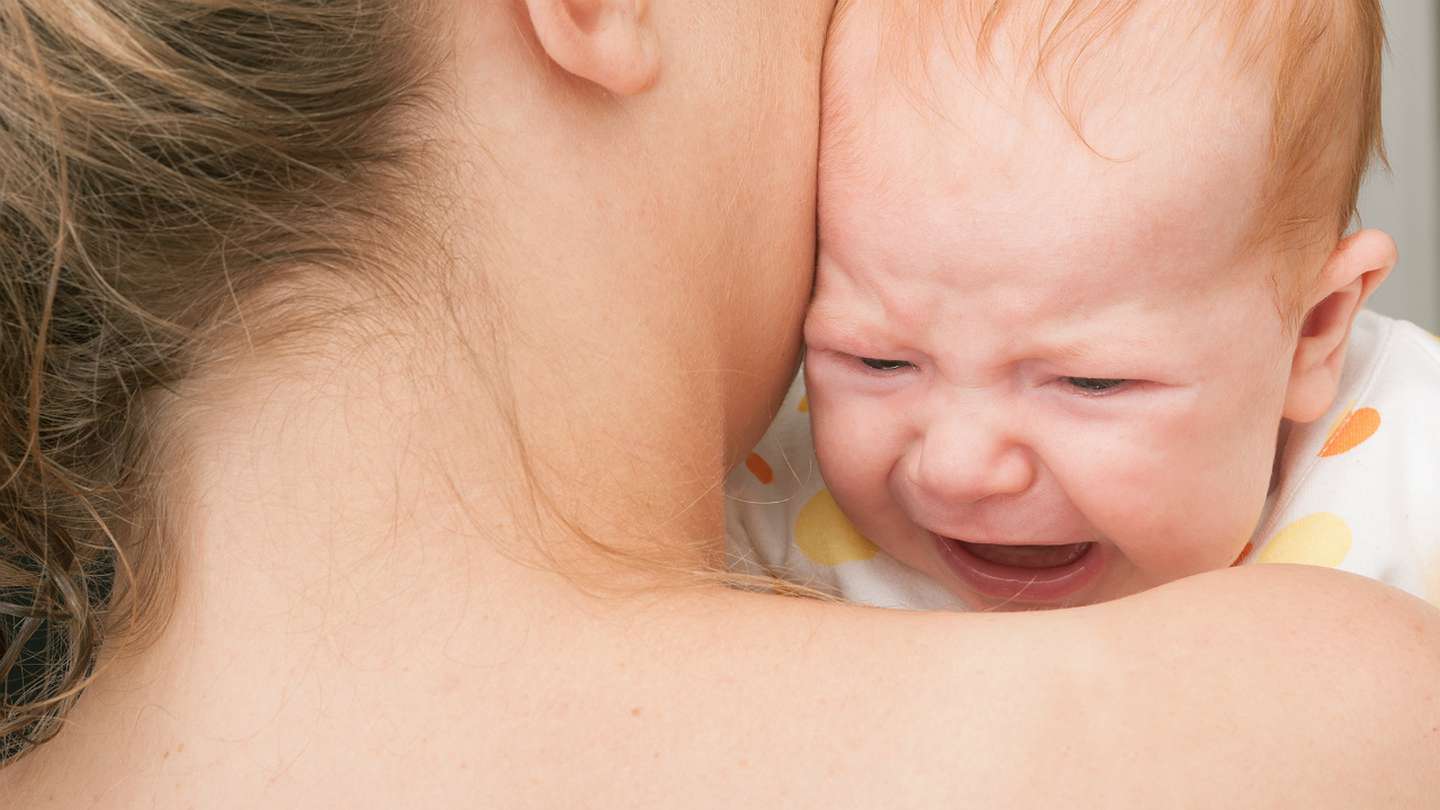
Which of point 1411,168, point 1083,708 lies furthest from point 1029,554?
point 1411,168

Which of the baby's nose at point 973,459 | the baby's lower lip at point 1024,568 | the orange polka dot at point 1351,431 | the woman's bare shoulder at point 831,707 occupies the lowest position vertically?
the baby's lower lip at point 1024,568

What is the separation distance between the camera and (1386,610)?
0.69 metres

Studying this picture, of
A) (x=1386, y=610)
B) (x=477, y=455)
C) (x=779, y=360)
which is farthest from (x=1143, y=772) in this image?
(x=779, y=360)

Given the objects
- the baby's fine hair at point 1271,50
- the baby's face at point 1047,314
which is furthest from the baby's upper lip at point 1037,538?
the baby's fine hair at point 1271,50

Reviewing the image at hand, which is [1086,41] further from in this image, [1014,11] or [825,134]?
[825,134]

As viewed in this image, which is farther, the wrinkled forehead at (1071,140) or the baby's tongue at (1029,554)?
the baby's tongue at (1029,554)

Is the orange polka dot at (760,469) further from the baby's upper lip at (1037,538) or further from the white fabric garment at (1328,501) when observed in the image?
the baby's upper lip at (1037,538)

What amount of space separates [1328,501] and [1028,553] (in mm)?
270

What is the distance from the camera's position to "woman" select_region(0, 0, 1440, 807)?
65cm

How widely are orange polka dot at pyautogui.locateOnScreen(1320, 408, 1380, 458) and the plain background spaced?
4.12ft

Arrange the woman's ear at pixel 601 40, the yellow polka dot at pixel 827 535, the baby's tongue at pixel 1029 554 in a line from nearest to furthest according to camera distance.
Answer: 1. the woman's ear at pixel 601 40
2. the baby's tongue at pixel 1029 554
3. the yellow polka dot at pixel 827 535

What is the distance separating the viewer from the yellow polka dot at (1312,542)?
1.18 m

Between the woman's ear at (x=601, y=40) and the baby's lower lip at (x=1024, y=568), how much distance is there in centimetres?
54

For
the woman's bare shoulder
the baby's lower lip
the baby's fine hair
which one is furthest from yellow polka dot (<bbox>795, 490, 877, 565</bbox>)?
the woman's bare shoulder
